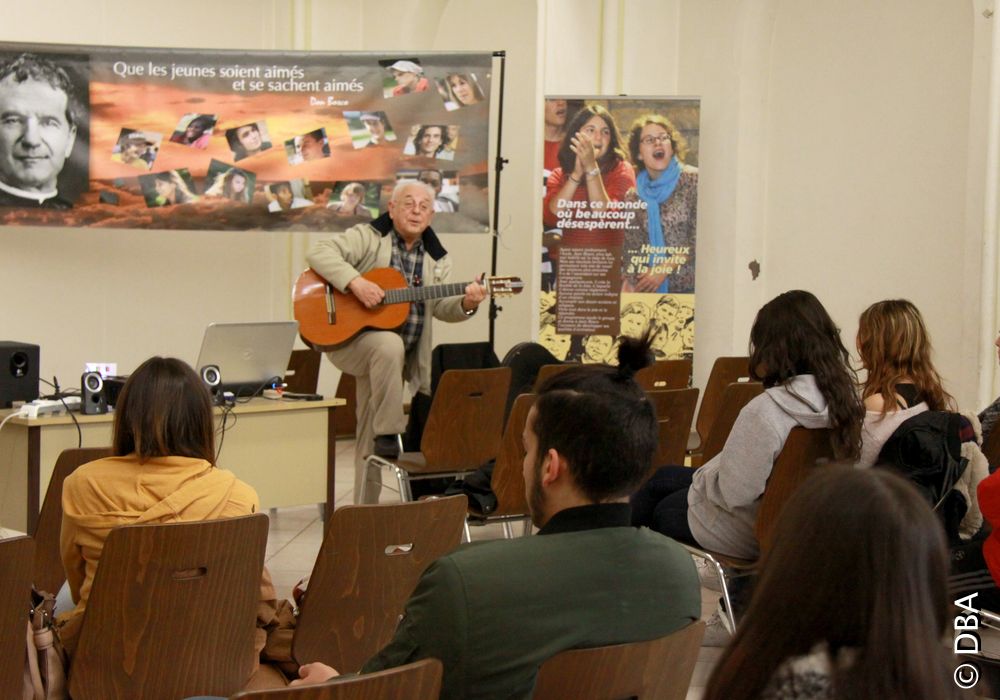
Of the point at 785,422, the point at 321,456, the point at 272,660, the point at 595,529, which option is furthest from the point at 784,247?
the point at 595,529

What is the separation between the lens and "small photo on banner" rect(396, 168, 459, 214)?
24.8 ft

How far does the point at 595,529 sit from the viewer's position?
1.92 metres

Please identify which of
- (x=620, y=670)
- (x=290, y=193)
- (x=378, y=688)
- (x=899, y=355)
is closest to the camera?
(x=378, y=688)

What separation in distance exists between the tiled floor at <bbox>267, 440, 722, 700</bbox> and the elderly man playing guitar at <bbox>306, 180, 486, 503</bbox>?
1.23 feet

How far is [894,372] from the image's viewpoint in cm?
401

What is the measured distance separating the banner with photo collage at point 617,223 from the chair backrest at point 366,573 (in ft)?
16.0

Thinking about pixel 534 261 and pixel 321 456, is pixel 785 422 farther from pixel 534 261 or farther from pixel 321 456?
pixel 534 261

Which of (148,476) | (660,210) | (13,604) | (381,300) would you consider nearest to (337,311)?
(381,300)

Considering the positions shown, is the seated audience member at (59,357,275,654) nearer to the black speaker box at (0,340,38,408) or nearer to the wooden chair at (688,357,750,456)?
the black speaker box at (0,340,38,408)

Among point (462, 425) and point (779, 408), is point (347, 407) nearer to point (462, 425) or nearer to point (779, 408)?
point (462, 425)

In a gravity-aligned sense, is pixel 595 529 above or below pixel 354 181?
below

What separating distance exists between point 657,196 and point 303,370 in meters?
2.58

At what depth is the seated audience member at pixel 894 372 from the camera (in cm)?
388

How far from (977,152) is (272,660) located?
217 inches
